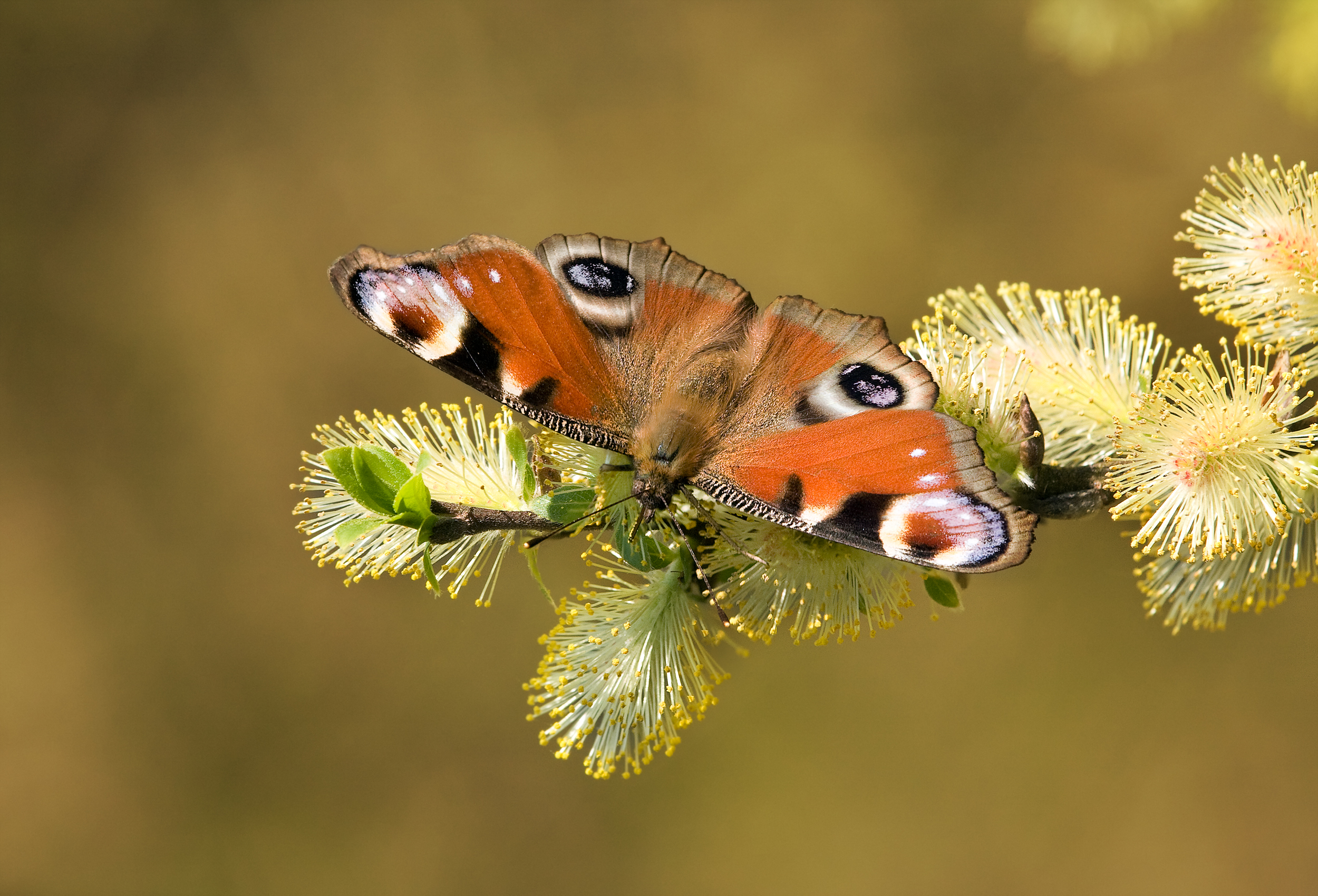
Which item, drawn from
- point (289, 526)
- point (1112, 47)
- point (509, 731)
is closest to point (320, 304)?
point (289, 526)

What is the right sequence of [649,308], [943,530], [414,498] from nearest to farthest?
1. [943,530]
2. [414,498]
3. [649,308]

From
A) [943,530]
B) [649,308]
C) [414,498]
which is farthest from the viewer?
[649,308]

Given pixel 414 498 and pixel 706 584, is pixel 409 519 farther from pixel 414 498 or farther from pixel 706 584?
pixel 706 584

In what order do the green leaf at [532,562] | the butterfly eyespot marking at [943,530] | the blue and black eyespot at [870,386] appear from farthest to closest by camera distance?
the green leaf at [532,562], the blue and black eyespot at [870,386], the butterfly eyespot marking at [943,530]

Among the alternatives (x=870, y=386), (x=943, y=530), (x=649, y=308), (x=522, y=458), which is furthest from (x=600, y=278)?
(x=943, y=530)

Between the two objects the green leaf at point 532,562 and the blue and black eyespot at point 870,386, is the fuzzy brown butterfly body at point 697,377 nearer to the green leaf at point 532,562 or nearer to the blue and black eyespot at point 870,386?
the blue and black eyespot at point 870,386

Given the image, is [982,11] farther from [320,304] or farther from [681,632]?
[681,632]

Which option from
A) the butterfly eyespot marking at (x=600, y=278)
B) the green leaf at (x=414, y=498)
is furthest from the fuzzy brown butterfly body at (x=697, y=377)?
the green leaf at (x=414, y=498)
